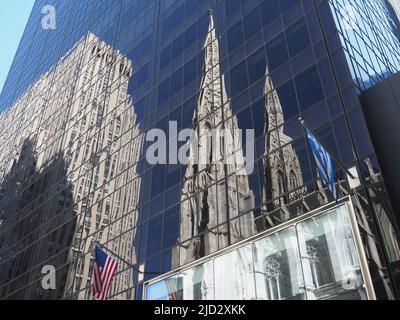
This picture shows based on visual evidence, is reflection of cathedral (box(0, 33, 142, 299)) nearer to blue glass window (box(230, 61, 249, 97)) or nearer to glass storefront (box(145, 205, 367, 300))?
glass storefront (box(145, 205, 367, 300))

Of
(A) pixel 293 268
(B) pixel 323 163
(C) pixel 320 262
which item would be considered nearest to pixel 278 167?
(A) pixel 293 268

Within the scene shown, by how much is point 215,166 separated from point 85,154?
15676 mm

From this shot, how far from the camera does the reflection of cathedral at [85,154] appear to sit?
29547 millimetres

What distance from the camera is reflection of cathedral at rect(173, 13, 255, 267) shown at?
22109 mm

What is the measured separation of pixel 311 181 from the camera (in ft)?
62.8

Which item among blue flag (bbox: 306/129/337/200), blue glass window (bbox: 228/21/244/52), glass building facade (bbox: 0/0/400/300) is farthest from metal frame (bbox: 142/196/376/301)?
blue glass window (bbox: 228/21/244/52)

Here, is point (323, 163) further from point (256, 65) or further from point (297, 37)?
point (256, 65)

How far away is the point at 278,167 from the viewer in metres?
20.9

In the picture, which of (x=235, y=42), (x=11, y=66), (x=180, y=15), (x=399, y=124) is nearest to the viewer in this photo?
(x=399, y=124)

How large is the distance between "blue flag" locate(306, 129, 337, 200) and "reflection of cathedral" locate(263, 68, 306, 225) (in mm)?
3967

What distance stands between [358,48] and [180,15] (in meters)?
16.6

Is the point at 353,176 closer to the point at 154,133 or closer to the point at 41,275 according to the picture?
the point at 154,133

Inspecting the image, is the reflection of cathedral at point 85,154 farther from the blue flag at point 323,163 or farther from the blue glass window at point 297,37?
the blue flag at point 323,163
